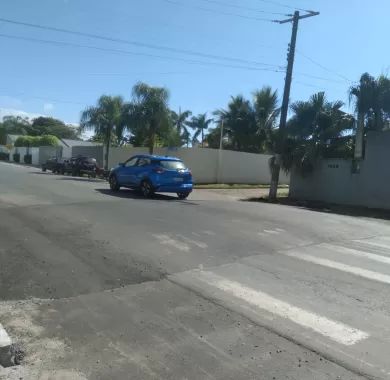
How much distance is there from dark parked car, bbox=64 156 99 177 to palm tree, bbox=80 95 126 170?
8.05 feet

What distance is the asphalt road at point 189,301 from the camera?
405 cm

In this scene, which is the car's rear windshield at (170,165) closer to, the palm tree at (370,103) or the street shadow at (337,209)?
the street shadow at (337,209)

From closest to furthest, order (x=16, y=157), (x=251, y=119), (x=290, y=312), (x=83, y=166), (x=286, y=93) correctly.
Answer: (x=290, y=312), (x=286, y=93), (x=83, y=166), (x=251, y=119), (x=16, y=157)

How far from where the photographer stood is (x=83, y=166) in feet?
114

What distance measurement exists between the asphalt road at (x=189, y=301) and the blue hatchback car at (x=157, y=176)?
291 inches

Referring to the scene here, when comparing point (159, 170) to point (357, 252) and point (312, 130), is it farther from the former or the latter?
point (357, 252)

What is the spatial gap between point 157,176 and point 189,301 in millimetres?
12563

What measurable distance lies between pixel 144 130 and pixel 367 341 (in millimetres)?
28378

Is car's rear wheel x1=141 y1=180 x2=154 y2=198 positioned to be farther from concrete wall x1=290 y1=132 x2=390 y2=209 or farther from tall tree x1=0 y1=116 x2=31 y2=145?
tall tree x1=0 y1=116 x2=31 y2=145

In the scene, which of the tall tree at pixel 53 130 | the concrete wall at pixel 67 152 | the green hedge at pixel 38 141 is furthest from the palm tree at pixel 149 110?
the tall tree at pixel 53 130

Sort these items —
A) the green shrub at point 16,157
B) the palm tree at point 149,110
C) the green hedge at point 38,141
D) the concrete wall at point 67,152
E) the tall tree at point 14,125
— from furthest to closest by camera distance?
the tall tree at point 14,125 → the green hedge at point 38,141 → the green shrub at point 16,157 → the concrete wall at point 67,152 → the palm tree at point 149,110

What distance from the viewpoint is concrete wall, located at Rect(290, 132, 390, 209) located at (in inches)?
784

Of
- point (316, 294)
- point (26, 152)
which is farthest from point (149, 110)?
point (26, 152)

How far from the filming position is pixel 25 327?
4.71 meters
